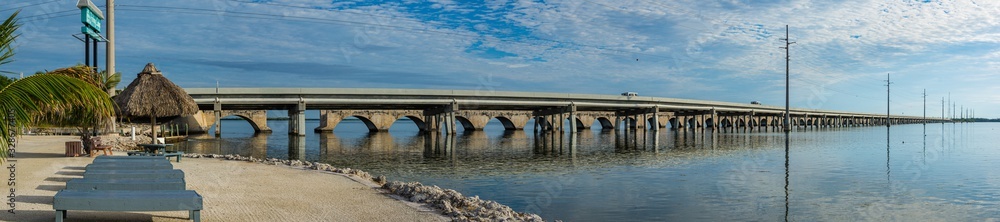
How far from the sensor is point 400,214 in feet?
34.0

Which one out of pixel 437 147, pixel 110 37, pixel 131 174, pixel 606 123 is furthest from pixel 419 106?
pixel 131 174

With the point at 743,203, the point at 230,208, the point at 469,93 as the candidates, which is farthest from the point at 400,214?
the point at 469,93

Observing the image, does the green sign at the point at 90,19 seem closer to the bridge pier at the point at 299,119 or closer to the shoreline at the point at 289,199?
the shoreline at the point at 289,199

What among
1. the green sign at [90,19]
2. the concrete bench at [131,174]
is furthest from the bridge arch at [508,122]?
the concrete bench at [131,174]

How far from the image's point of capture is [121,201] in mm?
7668

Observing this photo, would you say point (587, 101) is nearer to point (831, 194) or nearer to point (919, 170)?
point (919, 170)

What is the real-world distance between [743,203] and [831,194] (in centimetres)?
334

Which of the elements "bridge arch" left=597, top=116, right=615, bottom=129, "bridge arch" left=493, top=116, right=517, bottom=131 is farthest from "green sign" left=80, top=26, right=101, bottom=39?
"bridge arch" left=597, top=116, right=615, bottom=129

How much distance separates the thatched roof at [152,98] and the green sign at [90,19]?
6460 millimetres

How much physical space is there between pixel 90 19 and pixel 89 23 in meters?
0.35

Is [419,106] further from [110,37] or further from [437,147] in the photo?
[110,37]

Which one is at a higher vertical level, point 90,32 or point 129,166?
point 90,32

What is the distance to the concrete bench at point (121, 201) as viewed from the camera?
757cm

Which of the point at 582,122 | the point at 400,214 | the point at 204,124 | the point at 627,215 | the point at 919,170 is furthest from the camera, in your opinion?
the point at 582,122
